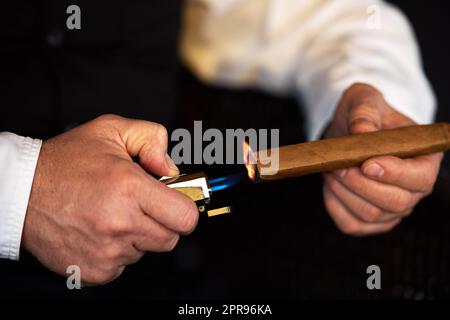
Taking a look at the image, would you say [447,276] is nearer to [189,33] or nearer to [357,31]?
[357,31]

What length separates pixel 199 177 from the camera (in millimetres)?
587

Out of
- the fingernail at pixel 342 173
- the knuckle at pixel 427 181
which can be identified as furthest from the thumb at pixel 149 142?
the knuckle at pixel 427 181

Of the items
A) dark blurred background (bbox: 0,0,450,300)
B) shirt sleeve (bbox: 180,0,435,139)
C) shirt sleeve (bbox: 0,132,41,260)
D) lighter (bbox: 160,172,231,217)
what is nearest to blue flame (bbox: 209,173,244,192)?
lighter (bbox: 160,172,231,217)

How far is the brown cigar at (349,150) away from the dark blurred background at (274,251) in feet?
0.49

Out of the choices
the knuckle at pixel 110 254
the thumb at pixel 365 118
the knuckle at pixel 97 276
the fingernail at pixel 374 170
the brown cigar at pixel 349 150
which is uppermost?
the thumb at pixel 365 118

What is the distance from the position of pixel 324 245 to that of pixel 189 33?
585 millimetres

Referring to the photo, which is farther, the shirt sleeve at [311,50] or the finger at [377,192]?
the shirt sleeve at [311,50]

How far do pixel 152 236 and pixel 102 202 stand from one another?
77 millimetres

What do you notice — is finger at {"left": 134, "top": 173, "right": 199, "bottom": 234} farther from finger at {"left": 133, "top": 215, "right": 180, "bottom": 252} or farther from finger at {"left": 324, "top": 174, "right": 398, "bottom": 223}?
finger at {"left": 324, "top": 174, "right": 398, "bottom": 223}

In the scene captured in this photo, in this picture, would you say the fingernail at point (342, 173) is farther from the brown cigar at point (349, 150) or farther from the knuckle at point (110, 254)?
the knuckle at point (110, 254)

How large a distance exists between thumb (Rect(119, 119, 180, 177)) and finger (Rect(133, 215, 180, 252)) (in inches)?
2.7

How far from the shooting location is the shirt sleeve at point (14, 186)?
57 centimetres

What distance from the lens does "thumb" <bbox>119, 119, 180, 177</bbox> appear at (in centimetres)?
61
